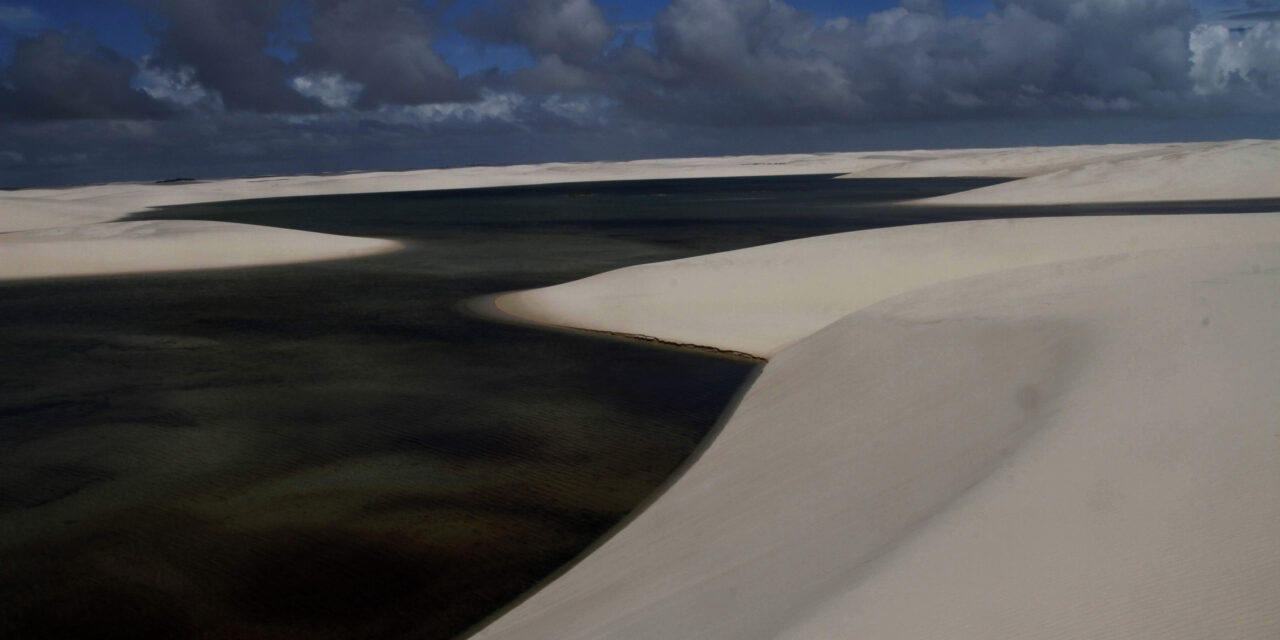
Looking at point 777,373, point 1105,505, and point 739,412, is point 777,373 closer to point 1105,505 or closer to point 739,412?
point 739,412

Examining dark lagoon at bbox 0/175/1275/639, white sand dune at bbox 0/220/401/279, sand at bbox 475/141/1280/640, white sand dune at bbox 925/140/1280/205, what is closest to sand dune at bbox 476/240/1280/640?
sand at bbox 475/141/1280/640

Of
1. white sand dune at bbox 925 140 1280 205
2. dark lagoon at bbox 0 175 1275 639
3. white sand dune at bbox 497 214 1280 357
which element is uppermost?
white sand dune at bbox 925 140 1280 205

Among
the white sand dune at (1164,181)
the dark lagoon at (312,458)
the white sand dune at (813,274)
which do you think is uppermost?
the white sand dune at (1164,181)

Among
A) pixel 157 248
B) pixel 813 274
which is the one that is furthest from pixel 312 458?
pixel 157 248

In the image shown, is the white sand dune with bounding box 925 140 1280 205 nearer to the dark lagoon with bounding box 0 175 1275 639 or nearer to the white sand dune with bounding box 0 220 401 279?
the white sand dune with bounding box 0 220 401 279

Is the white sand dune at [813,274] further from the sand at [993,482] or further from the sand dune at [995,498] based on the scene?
the sand dune at [995,498]

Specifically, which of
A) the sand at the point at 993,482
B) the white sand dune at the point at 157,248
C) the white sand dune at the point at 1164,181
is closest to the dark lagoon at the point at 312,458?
the sand at the point at 993,482

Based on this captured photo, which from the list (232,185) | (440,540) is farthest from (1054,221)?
(232,185)
